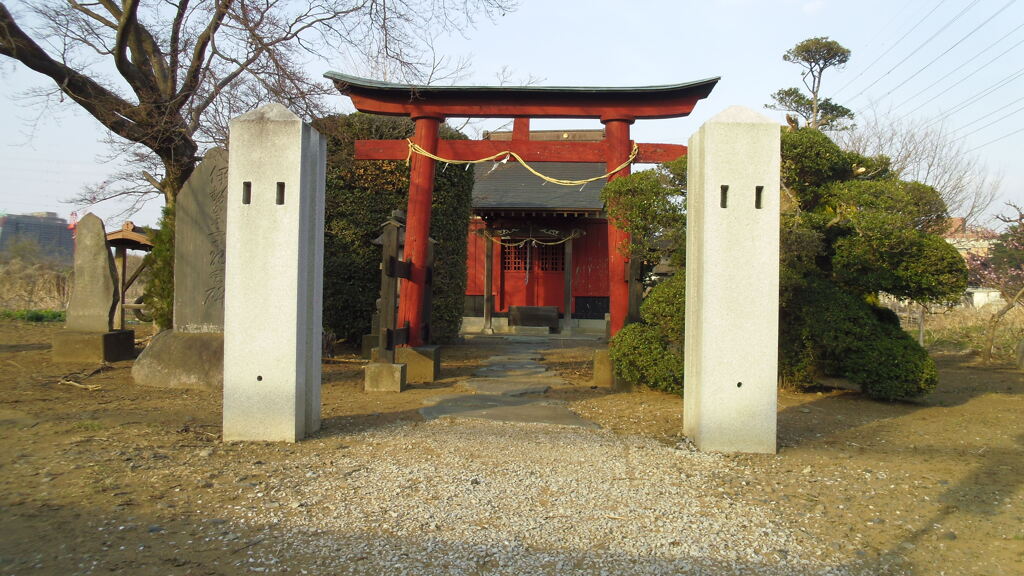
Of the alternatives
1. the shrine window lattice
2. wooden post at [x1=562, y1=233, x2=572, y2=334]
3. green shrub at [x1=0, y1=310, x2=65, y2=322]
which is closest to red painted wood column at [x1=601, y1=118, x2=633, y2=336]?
wooden post at [x1=562, y1=233, x2=572, y2=334]

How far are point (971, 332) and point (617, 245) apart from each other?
10.8 metres

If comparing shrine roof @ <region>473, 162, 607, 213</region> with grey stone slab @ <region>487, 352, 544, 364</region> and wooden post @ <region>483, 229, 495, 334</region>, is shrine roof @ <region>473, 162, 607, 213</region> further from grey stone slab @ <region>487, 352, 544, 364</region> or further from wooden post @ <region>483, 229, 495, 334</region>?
grey stone slab @ <region>487, 352, 544, 364</region>

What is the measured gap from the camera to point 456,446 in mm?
5023

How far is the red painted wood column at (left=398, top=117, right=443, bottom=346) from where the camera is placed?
8.91 m

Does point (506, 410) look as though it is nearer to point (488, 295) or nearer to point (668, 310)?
point (668, 310)

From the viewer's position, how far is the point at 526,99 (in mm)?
9109

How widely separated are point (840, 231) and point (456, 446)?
5.20 meters

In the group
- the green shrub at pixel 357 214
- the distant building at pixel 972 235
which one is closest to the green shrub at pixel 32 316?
the green shrub at pixel 357 214

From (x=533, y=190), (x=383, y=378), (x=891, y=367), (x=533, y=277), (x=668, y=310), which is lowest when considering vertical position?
(x=383, y=378)

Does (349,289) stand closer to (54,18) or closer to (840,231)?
(54,18)

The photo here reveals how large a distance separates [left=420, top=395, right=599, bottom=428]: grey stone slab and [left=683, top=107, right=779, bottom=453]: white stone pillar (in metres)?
1.35

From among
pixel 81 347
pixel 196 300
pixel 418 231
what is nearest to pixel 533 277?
pixel 418 231

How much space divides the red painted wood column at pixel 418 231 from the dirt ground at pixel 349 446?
4.87 feet

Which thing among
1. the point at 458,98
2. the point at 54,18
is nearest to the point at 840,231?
the point at 458,98
